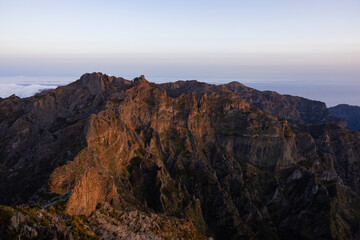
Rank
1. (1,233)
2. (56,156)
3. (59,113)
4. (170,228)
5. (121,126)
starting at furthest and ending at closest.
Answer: (59,113) → (121,126) → (56,156) → (170,228) → (1,233)

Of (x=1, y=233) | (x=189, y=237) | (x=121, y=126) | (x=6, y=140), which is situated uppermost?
(x=1, y=233)

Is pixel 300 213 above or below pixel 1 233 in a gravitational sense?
below

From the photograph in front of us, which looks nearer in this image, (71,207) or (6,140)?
(71,207)

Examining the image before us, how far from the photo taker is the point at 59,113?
18088cm

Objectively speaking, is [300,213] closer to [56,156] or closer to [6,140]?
[56,156]

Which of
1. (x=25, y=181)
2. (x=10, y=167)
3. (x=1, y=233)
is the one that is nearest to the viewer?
(x=1, y=233)

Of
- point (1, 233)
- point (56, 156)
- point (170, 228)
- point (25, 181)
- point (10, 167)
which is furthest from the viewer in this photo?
point (10, 167)

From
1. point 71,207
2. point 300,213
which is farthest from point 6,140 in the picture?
point 300,213

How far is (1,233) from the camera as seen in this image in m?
37.2

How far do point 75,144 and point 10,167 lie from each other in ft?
171

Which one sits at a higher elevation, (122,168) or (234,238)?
(122,168)

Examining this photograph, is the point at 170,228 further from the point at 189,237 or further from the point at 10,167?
the point at 10,167

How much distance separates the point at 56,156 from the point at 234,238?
122m

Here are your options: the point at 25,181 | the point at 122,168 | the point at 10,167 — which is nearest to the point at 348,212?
the point at 122,168
